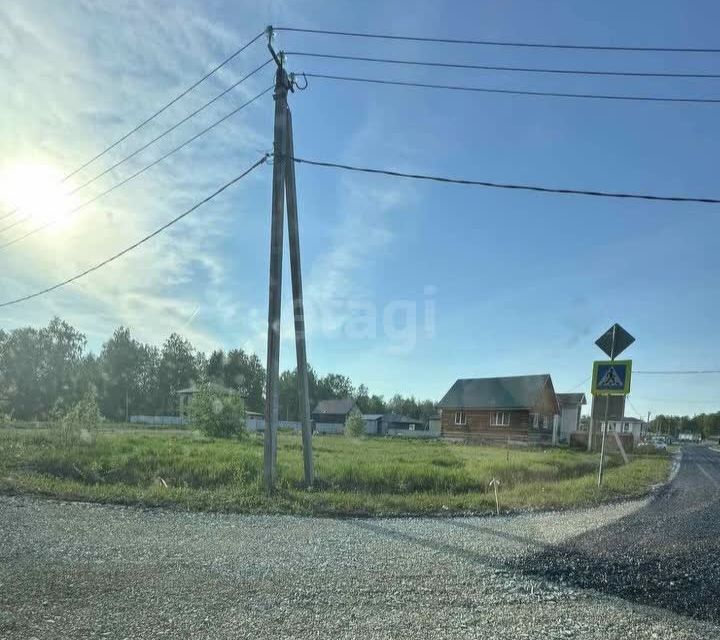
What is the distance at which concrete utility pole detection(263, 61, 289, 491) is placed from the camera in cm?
1122

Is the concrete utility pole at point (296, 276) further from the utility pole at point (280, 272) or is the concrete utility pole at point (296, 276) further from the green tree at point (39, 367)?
the green tree at point (39, 367)

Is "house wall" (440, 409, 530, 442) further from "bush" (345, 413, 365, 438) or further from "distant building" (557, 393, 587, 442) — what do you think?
"distant building" (557, 393, 587, 442)

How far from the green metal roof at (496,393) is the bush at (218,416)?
20399 millimetres

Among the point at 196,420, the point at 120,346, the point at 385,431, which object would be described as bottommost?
the point at 385,431

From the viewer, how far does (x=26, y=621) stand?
404cm

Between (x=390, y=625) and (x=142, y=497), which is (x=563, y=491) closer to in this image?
(x=142, y=497)

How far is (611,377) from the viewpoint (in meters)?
13.6

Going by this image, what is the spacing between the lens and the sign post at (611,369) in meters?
13.4

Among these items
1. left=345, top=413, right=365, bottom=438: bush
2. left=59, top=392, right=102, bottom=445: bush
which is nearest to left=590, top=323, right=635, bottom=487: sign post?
left=59, top=392, right=102, bottom=445: bush

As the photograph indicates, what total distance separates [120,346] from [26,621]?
94454mm

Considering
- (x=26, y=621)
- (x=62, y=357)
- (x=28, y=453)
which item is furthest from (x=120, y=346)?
(x=26, y=621)

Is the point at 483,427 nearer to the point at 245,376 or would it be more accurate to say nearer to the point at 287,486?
the point at 287,486

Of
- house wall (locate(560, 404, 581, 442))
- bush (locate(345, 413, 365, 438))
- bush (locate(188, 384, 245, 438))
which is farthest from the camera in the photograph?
house wall (locate(560, 404, 581, 442))

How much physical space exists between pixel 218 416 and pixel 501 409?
77.1ft
